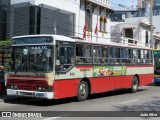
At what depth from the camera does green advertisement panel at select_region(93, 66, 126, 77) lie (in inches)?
641

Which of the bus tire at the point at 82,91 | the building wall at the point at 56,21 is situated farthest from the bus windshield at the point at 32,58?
the building wall at the point at 56,21

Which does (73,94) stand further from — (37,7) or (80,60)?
(37,7)

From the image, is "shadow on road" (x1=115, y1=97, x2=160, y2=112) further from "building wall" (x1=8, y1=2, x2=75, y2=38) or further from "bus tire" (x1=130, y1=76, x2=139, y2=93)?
"building wall" (x1=8, y1=2, x2=75, y2=38)

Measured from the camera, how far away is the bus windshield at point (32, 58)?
13.4m

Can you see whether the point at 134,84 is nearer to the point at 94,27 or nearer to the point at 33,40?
the point at 33,40

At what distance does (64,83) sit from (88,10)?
18984 mm

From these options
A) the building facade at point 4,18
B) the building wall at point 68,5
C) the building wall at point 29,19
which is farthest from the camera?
the building wall at point 68,5

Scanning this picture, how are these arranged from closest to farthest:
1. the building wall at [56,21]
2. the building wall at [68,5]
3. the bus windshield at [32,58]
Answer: the bus windshield at [32,58] < the building wall at [56,21] < the building wall at [68,5]

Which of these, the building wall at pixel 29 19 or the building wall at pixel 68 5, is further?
the building wall at pixel 68 5

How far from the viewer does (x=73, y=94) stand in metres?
14.6

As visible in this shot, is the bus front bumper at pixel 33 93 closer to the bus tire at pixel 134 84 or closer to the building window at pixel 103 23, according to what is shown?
the bus tire at pixel 134 84

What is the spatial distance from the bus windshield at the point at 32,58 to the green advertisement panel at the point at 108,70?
11.0 ft

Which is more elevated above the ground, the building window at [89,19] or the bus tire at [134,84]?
the building window at [89,19]

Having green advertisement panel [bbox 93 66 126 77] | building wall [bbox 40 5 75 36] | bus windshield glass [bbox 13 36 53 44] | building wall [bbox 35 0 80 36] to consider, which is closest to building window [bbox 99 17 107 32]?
building wall [bbox 35 0 80 36]
